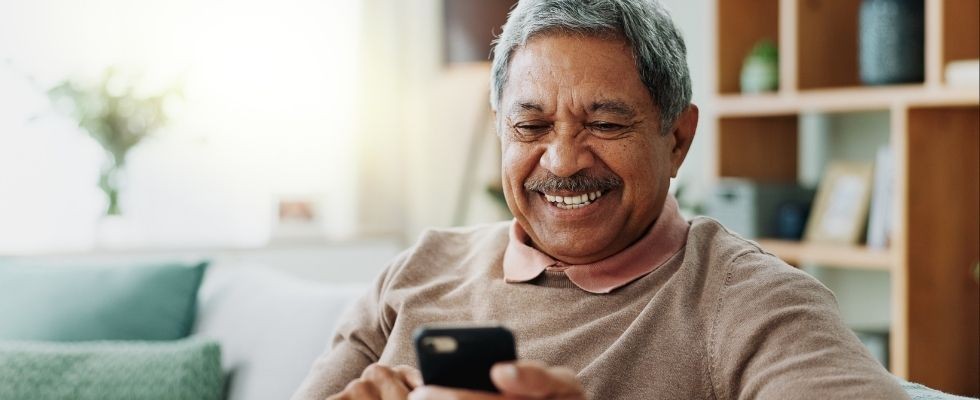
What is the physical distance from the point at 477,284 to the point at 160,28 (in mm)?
2829

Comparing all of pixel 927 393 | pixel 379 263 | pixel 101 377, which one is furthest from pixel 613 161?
pixel 379 263

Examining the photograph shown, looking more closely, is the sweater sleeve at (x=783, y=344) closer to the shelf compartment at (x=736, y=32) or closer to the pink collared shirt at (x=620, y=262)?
the pink collared shirt at (x=620, y=262)

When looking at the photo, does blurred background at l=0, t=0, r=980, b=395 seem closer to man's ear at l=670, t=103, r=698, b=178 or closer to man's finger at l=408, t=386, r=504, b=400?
man's ear at l=670, t=103, r=698, b=178

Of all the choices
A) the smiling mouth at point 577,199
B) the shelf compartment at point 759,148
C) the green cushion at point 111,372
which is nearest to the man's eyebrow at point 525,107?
the smiling mouth at point 577,199

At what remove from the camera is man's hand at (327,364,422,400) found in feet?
3.91

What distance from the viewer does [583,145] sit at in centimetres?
136

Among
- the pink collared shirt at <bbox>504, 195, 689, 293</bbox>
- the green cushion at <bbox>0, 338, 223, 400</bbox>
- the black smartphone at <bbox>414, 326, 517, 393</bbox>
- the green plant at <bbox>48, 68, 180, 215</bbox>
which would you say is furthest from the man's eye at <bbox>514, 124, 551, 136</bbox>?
the green plant at <bbox>48, 68, 180, 215</bbox>

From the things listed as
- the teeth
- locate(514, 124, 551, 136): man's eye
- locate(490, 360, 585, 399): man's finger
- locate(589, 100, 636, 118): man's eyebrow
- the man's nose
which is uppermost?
locate(589, 100, 636, 118): man's eyebrow

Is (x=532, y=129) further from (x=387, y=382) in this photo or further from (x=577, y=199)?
(x=387, y=382)

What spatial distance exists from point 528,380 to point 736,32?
8.19ft

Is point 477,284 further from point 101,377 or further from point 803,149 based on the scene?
point 803,149

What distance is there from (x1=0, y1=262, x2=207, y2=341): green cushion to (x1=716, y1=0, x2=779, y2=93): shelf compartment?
5.70 feet

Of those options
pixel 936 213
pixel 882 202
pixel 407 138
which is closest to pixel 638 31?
pixel 936 213

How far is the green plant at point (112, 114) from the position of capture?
3.59 meters
